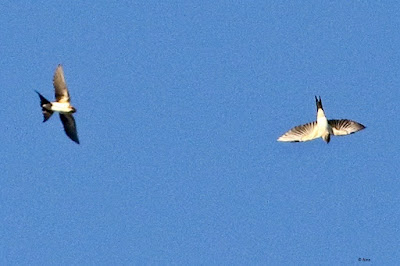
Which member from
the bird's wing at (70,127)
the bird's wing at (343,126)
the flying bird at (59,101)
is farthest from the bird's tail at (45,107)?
the bird's wing at (343,126)

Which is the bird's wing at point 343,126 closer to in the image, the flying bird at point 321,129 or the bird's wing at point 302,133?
the flying bird at point 321,129

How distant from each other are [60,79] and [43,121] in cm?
172

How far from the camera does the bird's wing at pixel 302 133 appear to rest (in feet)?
216

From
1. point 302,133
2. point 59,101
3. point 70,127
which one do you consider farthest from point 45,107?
point 302,133

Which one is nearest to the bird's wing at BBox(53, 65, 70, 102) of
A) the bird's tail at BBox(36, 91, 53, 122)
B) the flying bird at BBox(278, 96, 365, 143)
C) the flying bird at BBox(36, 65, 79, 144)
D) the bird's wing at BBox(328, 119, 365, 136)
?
the flying bird at BBox(36, 65, 79, 144)

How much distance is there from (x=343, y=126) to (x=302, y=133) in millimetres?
1228

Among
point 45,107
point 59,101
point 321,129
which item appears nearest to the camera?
point 45,107

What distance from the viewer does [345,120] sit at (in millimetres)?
66250

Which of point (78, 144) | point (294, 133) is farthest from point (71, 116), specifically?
point (294, 133)

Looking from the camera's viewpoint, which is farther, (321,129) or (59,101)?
(321,129)

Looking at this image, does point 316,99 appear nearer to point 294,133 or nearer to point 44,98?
point 294,133

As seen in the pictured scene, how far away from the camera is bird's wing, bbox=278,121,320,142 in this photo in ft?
216

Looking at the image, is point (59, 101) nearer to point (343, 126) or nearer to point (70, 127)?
point (70, 127)

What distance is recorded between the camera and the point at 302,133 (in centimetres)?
6600
